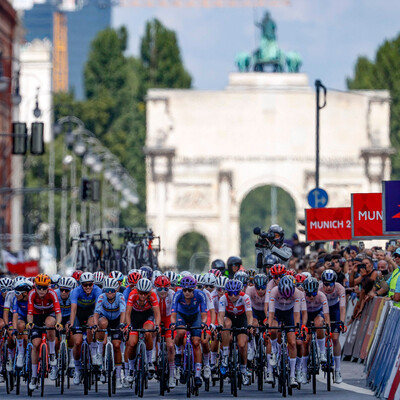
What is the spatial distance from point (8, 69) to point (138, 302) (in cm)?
5736

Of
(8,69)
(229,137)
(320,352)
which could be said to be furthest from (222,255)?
(320,352)

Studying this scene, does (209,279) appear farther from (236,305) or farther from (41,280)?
(41,280)

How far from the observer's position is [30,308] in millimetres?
22328

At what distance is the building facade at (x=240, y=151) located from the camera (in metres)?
94.6

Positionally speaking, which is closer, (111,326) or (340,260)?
(111,326)

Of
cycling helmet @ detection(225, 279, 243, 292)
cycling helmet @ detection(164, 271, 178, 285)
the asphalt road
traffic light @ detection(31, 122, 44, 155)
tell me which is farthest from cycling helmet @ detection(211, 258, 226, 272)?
traffic light @ detection(31, 122, 44, 155)

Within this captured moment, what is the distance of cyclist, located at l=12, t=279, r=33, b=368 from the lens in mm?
22453

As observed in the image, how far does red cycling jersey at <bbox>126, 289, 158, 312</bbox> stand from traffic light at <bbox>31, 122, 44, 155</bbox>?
69.9 ft

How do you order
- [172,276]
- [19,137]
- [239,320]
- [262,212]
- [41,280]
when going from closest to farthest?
[41,280]
[239,320]
[172,276]
[19,137]
[262,212]

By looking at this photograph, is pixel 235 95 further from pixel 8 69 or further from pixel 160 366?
pixel 160 366

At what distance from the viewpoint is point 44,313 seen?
22.6 m

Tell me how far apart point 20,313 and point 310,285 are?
4094 millimetres

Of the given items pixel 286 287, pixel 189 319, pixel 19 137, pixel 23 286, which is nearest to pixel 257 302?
Result: pixel 286 287

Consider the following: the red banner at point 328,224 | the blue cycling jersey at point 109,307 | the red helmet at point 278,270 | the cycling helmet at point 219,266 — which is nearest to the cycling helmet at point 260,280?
the red helmet at point 278,270
